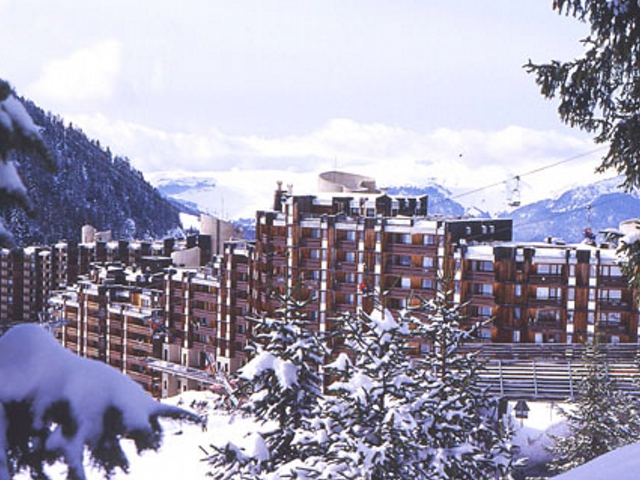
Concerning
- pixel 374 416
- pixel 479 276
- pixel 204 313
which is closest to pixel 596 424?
pixel 374 416

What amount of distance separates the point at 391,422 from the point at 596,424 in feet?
69.8

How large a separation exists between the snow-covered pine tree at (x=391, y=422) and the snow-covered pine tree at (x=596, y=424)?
17048mm

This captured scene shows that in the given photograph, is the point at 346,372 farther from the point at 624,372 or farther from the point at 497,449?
the point at 624,372

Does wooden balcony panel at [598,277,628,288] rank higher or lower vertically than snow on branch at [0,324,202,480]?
lower

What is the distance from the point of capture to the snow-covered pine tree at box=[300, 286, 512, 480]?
15688 mm

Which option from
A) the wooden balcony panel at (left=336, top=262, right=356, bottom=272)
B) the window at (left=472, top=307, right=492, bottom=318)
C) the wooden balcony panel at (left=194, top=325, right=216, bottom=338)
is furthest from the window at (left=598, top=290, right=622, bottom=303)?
the wooden balcony panel at (left=194, top=325, right=216, bottom=338)

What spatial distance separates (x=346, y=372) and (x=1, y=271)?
115 m

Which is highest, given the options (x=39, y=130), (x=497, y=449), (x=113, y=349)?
(x=39, y=130)

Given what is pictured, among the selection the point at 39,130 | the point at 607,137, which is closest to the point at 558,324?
the point at 607,137

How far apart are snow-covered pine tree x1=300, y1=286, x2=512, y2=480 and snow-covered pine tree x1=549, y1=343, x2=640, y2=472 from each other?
17.0 m

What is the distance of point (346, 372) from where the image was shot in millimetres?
17047

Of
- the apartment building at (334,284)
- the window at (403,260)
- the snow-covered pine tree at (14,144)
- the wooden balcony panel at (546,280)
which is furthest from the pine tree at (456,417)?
the window at (403,260)

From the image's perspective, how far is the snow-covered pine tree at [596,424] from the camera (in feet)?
112

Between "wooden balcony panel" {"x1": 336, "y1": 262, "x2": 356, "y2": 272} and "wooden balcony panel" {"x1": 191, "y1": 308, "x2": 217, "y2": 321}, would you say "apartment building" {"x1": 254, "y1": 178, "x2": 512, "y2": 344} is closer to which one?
"wooden balcony panel" {"x1": 336, "y1": 262, "x2": 356, "y2": 272}
